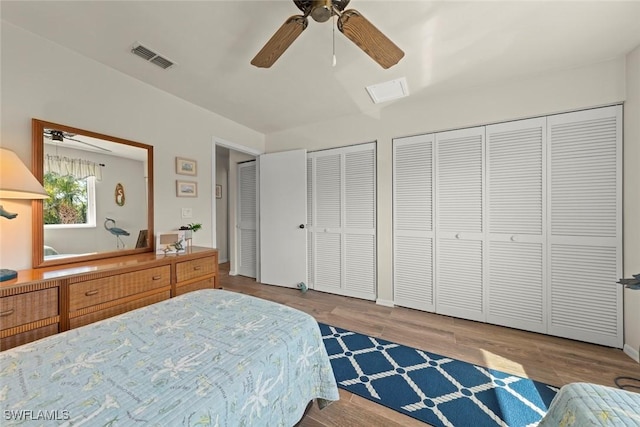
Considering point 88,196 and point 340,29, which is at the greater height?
point 340,29

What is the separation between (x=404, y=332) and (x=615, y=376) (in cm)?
144

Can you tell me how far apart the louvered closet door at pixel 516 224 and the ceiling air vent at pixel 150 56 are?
3110 millimetres

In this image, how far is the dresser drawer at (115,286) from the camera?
155cm

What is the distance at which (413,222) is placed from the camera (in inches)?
113

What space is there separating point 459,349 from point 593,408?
1.43 metres

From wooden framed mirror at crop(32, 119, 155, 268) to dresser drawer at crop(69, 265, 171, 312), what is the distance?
1.55 ft

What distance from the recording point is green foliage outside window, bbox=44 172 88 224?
177 centimetres

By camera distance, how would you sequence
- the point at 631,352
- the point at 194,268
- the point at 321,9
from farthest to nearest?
the point at 194,268
the point at 631,352
the point at 321,9

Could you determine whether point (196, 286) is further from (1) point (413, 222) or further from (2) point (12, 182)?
(1) point (413, 222)

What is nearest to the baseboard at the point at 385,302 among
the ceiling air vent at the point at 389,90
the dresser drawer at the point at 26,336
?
the ceiling air vent at the point at 389,90

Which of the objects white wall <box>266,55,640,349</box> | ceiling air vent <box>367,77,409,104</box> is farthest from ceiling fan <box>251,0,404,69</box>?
white wall <box>266,55,640,349</box>

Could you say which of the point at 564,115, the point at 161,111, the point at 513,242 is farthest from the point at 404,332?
the point at 161,111

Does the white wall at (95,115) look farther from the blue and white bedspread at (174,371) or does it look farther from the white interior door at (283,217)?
the blue and white bedspread at (174,371)

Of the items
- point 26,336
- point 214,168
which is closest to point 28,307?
point 26,336
